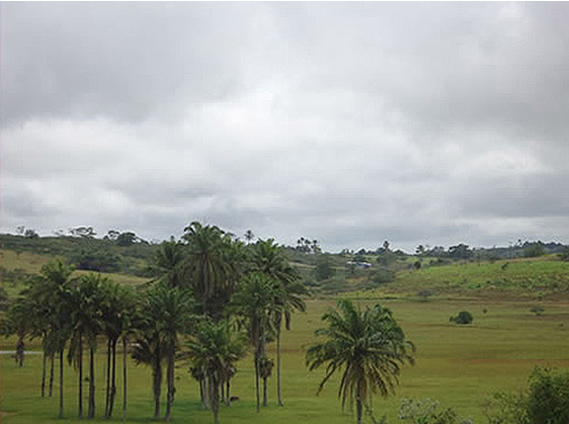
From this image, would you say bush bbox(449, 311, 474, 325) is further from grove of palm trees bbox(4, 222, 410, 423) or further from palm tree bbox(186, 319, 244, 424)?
palm tree bbox(186, 319, 244, 424)

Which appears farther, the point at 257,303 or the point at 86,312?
the point at 257,303

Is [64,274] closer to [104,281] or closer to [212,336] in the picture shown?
[104,281]

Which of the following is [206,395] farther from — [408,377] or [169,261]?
[408,377]

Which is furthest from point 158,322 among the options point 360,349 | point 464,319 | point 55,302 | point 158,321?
point 464,319

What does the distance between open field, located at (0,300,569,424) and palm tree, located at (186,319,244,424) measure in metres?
4.59

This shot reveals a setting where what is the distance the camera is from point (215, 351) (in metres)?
60.9

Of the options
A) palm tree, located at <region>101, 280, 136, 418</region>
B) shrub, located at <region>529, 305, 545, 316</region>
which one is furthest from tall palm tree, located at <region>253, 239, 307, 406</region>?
shrub, located at <region>529, 305, 545, 316</region>

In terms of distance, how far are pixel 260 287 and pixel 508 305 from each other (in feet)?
423

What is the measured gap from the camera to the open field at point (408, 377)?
63812 mm

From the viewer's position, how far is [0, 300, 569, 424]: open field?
2512 inches

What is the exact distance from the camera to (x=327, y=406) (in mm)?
66688

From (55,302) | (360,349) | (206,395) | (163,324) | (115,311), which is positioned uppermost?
(55,302)

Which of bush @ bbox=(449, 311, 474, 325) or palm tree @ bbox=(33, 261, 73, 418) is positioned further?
bush @ bbox=(449, 311, 474, 325)

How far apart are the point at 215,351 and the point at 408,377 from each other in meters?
35.1
